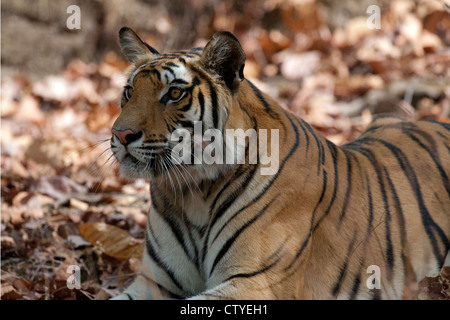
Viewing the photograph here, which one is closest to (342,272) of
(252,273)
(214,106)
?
(252,273)

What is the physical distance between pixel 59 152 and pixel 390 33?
392 cm

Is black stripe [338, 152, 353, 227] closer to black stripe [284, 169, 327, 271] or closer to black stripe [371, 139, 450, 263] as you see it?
black stripe [284, 169, 327, 271]

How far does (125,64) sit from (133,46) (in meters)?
4.60

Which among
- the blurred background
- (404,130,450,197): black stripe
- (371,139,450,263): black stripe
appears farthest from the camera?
the blurred background

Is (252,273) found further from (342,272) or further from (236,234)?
(342,272)

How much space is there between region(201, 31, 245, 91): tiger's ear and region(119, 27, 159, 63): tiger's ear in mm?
415

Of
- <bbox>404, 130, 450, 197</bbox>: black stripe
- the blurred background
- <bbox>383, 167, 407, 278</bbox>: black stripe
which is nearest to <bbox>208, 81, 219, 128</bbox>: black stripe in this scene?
<bbox>383, 167, 407, 278</bbox>: black stripe

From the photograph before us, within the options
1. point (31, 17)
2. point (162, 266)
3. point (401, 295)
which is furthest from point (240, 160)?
point (31, 17)

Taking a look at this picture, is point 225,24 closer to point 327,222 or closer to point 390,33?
point 390,33

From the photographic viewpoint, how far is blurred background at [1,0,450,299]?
4.45 meters

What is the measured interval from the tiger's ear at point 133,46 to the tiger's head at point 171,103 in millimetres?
290

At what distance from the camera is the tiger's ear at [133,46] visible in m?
2.84

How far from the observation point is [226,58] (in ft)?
8.13

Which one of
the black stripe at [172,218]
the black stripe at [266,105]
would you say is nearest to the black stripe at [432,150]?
the black stripe at [266,105]
